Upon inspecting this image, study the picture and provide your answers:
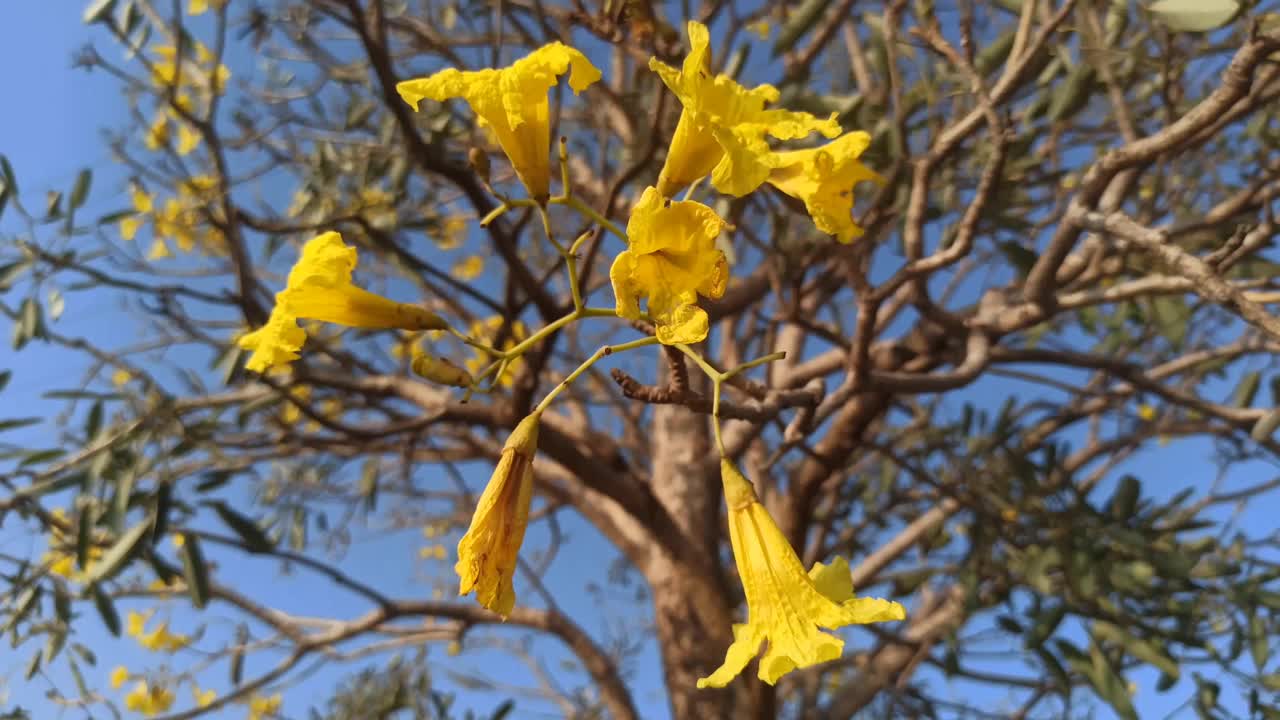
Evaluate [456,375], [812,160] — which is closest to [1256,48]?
[812,160]

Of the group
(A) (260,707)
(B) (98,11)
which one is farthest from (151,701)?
(B) (98,11)

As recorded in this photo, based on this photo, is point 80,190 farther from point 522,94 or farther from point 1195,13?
point 1195,13

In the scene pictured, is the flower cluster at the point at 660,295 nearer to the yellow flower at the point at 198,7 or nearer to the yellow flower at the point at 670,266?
the yellow flower at the point at 670,266

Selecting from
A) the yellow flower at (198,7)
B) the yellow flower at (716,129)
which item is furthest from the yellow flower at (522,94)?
A: the yellow flower at (198,7)

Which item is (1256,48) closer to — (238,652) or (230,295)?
(230,295)

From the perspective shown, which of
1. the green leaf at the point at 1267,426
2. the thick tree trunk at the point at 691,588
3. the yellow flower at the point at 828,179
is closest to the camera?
the yellow flower at the point at 828,179
